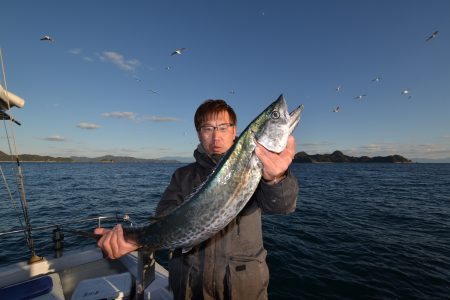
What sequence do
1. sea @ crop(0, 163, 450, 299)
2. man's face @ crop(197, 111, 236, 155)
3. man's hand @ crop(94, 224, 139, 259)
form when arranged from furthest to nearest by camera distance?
sea @ crop(0, 163, 450, 299) → man's face @ crop(197, 111, 236, 155) → man's hand @ crop(94, 224, 139, 259)

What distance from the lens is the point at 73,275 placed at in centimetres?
696

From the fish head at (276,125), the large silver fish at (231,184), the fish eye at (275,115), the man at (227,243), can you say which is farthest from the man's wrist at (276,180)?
the fish eye at (275,115)

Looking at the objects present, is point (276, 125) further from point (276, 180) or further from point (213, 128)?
point (213, 128)

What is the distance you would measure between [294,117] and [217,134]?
1.19 metres

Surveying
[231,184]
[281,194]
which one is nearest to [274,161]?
[281,194]

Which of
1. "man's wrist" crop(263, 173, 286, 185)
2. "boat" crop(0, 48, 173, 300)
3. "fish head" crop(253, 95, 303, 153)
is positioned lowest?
"boat" crop(0, 48, 173, 300)

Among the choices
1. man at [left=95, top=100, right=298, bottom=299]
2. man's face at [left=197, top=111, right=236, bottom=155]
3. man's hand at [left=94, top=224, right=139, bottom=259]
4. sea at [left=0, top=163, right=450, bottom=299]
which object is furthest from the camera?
sea at [left=0, top=163, right=450, bottom=299]

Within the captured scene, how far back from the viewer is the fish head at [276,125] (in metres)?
2.72

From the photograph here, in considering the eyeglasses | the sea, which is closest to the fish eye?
the eyeglasses

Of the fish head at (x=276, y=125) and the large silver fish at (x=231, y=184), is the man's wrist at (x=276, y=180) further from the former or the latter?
the fish head at (x=276, y=125)

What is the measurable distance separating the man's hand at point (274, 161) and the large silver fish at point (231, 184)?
55 mm

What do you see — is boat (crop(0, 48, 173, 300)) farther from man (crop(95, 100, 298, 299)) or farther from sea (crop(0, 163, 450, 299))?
sea (crop(0, 163, 450, 299))

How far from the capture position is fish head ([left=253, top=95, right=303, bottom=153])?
2719 mm

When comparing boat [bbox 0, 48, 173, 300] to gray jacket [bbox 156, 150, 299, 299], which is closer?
gray jacket [bbox 156, 150, 299, 299]
